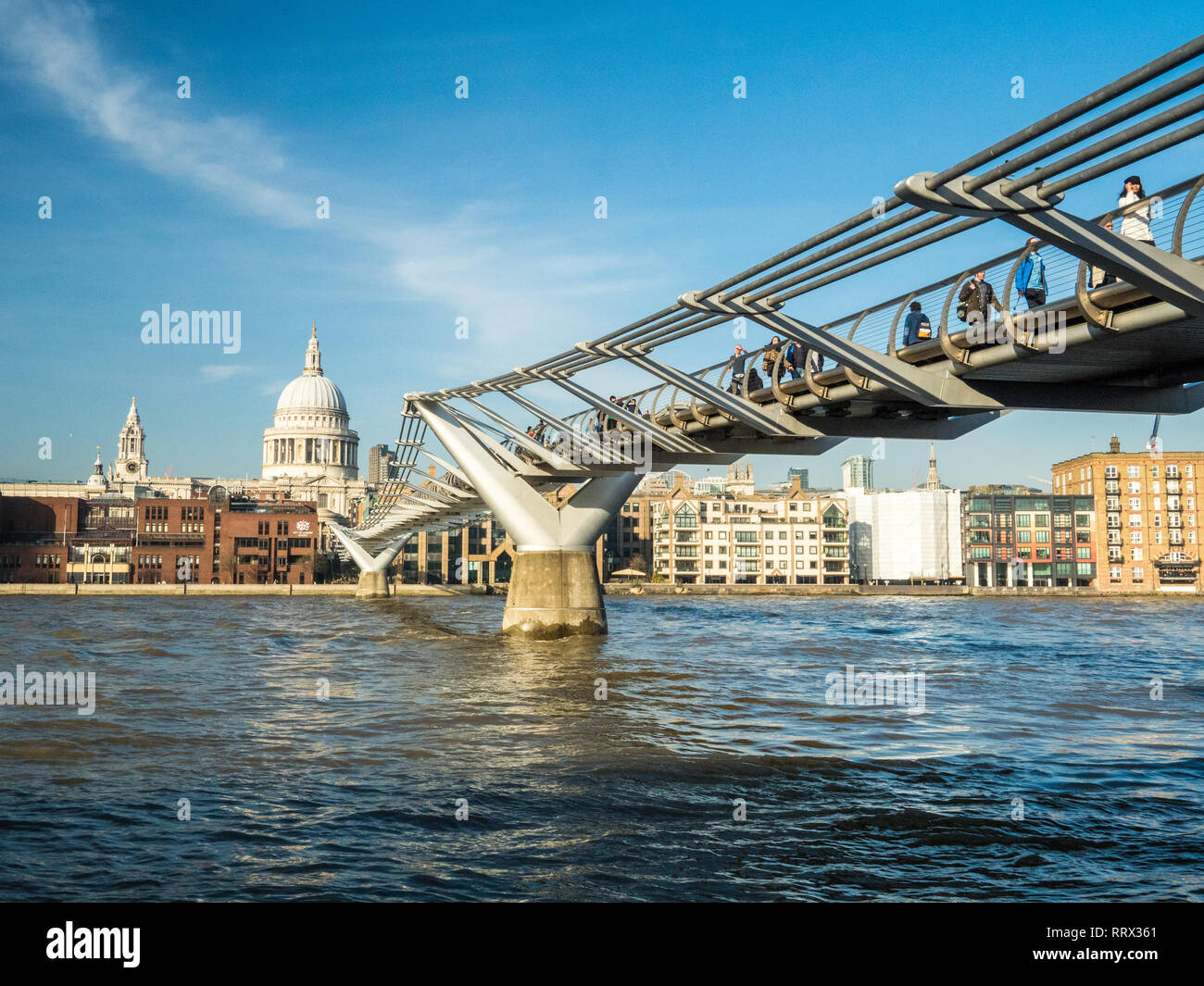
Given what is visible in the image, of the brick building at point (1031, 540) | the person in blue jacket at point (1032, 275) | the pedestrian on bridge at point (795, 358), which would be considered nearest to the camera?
the person in blue jacket at point (1032, 275)

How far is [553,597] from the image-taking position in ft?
123

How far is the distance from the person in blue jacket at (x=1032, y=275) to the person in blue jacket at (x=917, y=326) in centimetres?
294

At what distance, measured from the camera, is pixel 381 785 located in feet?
41.8

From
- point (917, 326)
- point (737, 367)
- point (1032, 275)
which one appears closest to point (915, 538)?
point (737, 367)

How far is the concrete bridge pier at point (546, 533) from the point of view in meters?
37.2

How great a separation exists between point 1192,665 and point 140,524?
331ft

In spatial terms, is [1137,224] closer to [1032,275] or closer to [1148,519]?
[1032,275]

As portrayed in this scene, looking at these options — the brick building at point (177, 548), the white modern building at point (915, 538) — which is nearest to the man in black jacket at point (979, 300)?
the brick building at point (177, 548)

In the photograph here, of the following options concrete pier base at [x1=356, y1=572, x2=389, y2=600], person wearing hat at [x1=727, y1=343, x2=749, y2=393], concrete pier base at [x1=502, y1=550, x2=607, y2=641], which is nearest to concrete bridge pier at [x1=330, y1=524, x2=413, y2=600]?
concrete pier base at [x1=356, y1=572, x2=389, y2=600]

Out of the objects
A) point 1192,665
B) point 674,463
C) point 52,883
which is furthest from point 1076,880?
point 1192,665

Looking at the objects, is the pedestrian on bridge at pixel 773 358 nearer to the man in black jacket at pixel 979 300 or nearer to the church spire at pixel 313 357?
the man in black jacket at pixel 979 300

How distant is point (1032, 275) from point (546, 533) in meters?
25.5

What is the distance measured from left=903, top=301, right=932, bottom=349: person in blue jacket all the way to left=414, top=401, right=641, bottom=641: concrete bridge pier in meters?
20.6
